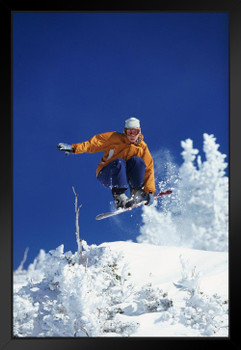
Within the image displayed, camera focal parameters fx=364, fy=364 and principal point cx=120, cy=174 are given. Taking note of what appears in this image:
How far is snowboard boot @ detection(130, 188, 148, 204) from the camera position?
269cm

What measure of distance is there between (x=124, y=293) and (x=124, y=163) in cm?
94

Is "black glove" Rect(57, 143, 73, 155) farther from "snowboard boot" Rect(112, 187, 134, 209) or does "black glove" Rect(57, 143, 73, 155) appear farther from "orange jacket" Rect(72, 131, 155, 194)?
"snowboard boot" Rect(112, 187, 134, 209)

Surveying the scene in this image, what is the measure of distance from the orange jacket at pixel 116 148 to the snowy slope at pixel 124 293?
0.52 metres

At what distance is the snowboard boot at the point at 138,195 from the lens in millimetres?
2688

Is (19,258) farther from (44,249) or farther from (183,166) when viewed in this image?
(183,166)

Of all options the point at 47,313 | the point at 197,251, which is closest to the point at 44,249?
the point at 47,313

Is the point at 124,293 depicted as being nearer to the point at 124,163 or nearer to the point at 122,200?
the point at 122,200

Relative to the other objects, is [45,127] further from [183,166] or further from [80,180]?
[183,166]

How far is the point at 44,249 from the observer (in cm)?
265

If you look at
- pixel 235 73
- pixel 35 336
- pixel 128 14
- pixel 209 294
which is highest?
pixel 128 14

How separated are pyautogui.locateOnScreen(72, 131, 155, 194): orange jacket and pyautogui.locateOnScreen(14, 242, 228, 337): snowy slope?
20.3 inches

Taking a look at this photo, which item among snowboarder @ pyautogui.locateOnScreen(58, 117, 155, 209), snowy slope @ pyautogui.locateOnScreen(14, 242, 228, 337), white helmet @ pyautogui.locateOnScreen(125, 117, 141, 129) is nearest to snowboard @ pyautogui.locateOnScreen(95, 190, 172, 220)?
snowboarder @ pyautogui.locateOnScreen(58, 117, 155, 209)

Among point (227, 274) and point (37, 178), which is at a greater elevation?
point (37, 178)

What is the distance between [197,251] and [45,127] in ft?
4.71
